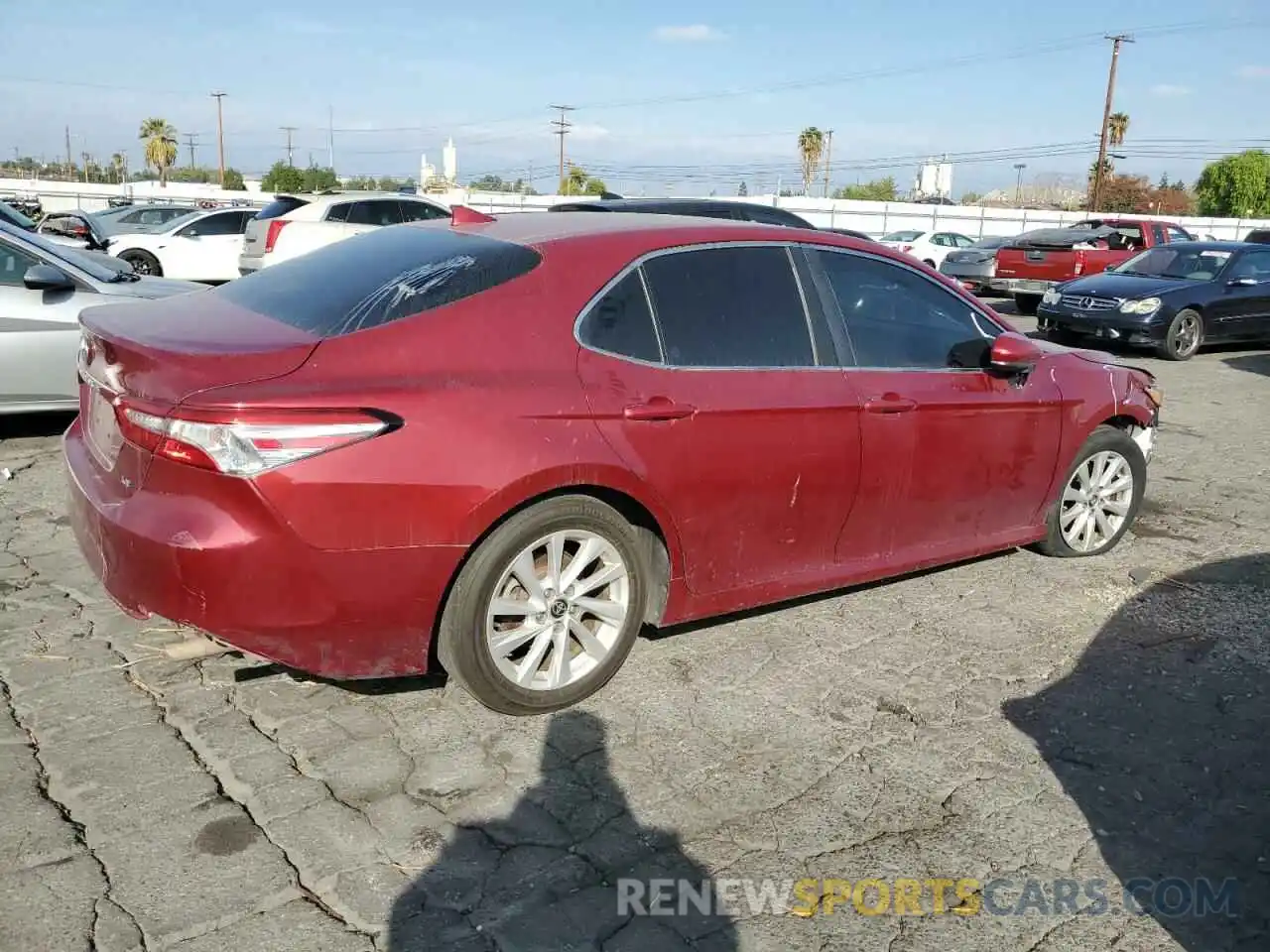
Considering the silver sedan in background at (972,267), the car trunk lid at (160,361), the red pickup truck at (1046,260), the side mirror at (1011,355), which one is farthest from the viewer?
the silver sedan in background at (972,267)

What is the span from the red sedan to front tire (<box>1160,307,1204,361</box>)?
10.0 meters

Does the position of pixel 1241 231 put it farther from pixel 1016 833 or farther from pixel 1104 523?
pixel 1016 833

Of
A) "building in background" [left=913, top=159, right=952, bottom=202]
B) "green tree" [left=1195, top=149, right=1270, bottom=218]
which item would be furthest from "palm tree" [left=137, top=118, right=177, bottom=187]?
"green tree" [left=1195, top=149, right=1270, bottom=218]

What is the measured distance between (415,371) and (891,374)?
2.01 meters

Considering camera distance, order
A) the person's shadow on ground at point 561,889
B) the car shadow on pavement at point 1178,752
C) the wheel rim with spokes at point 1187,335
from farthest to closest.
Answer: the wheel rim with spokes at point 1187,335 → the car shadow on pavement at point 1178,752 → the person's shadow on ground at point 561,889

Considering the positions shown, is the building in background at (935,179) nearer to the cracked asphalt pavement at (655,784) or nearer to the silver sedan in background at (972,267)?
the silver sedan in background at (972,267)

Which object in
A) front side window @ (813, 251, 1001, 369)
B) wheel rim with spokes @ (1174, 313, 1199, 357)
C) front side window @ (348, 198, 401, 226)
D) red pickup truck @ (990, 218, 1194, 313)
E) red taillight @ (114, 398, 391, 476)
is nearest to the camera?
red taillight @ (114, 398, 391, 476)

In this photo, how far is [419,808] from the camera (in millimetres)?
3039

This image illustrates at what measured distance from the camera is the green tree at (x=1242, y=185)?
71.6 meters

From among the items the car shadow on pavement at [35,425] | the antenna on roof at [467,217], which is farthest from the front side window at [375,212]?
the antenna on roof at [467,217]

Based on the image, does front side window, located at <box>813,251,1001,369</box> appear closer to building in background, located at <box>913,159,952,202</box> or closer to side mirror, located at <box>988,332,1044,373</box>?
side mirror, located at <box>988,332,1044,373</box>

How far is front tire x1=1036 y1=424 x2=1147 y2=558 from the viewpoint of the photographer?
5.27m

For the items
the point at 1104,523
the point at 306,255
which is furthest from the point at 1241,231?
the point at 306,255

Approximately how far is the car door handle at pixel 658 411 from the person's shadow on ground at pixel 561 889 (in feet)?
3.91
